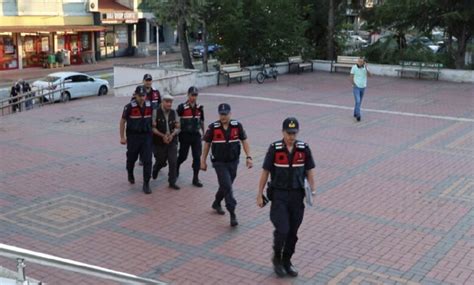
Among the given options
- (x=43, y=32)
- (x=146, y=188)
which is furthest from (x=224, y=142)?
(x=43, y=32)

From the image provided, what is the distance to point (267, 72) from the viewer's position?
2548 cm

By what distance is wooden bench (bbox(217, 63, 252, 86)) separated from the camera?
24.0 meters

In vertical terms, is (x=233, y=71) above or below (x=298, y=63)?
below

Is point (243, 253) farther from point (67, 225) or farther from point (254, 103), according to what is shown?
point (254, 103)

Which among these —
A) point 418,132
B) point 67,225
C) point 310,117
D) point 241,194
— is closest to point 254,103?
point 310,117

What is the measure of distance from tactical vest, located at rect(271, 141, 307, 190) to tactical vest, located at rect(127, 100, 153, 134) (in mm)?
3657

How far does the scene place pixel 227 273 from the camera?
6.84 m

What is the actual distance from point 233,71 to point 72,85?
22.2ft

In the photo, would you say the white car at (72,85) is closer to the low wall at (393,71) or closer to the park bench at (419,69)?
the low wall at (393,71)

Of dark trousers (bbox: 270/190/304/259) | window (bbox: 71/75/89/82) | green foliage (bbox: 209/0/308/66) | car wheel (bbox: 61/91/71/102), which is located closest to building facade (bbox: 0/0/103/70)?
window (bbox: 71/75/89/82)

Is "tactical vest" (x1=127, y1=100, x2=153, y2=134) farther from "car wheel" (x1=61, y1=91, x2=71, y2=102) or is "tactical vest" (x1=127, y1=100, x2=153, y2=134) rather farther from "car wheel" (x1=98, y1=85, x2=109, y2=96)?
"car wheel" (x1=98, y1=85, x2=109, y2=96)

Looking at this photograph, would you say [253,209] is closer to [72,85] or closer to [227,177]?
[227,177]

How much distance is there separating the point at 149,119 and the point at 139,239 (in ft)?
7.85

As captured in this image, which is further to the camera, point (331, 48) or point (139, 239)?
point (331, 48)
